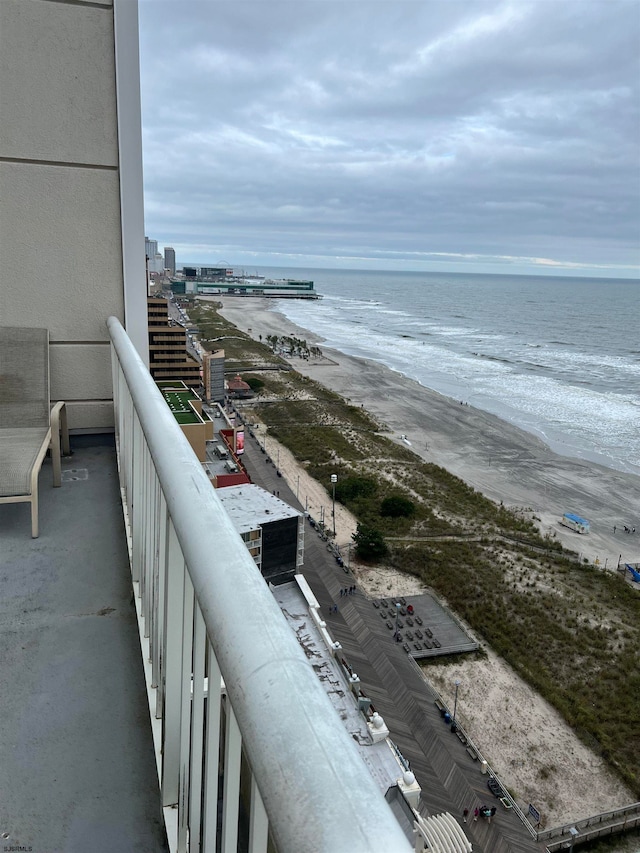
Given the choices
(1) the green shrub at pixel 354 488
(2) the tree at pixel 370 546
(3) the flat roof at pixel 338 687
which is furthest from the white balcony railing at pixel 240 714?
(1) the green shrub at pixel 354 488

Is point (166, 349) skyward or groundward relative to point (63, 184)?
groundward

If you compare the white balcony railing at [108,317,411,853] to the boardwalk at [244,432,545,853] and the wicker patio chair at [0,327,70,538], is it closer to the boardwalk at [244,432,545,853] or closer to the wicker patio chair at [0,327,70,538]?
the wicker patio chair at [0,327,70,538]

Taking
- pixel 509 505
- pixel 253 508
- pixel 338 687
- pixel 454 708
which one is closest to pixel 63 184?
pixel 338 687

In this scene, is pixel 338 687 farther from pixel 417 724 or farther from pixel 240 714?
pixel 240 714

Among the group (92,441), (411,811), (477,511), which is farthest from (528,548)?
(92,441)

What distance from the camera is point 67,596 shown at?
6.93ft

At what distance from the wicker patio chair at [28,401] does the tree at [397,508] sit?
1476 cm

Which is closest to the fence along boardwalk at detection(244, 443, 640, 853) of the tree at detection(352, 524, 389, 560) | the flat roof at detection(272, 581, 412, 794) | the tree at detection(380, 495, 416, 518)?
the flat roof at detection(272, 581, 412, 794)

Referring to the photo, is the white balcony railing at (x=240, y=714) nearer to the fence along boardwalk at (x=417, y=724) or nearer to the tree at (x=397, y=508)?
the fence along boardwalk at (x=417, y=724)

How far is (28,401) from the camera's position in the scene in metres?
3.38

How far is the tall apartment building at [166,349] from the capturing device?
27.8 m

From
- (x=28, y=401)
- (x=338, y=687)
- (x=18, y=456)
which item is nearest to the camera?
(x=18, y=456)

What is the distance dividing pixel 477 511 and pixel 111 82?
1665 centimetres

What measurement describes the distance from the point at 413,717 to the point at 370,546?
556 cm
